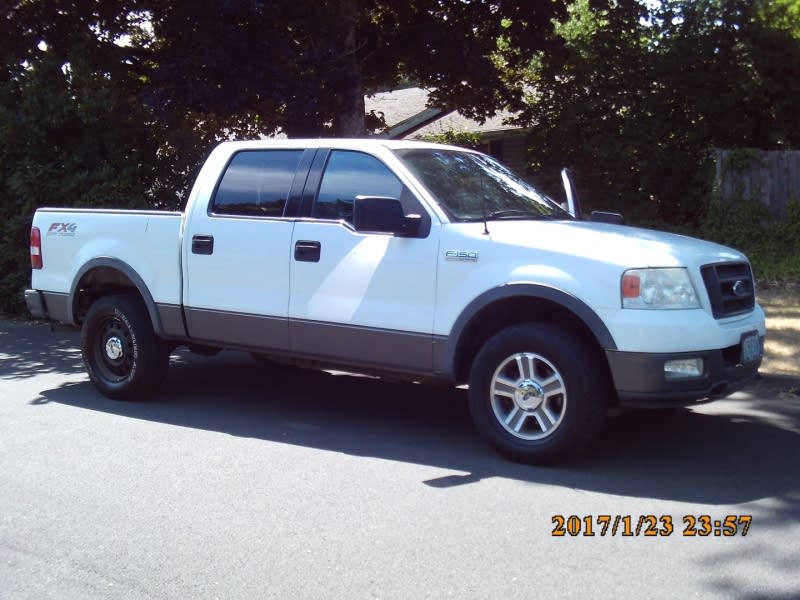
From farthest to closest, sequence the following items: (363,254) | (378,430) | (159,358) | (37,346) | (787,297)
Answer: (787,297), (37,346), (159,358), (378,430), (363,254)

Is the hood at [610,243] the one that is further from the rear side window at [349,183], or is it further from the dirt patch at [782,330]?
the dirt patch at [782,330]

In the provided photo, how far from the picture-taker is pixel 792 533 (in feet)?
15.0

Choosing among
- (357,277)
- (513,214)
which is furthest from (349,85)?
(357,277)

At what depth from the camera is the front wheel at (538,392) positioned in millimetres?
5473

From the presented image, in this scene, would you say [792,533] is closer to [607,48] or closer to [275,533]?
[275,533]

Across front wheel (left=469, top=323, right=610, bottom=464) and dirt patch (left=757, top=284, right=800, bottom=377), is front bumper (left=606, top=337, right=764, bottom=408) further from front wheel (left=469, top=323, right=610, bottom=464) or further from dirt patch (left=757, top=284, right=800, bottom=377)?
dirt patch (left=757, top=284, right=800, bottom=377)

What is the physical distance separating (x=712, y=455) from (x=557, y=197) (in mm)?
12030

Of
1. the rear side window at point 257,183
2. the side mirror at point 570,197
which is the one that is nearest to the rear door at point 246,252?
the rear side window at point 257,183

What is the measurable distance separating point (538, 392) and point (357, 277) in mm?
1501

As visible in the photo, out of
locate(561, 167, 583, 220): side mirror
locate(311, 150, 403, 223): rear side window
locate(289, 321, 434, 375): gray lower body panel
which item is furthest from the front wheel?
locate(561, 167, 583, 220): side mirror

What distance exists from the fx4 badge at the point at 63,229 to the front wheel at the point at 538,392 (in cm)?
397

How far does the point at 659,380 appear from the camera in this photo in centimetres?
528

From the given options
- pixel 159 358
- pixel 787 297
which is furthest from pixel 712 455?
pixel 787 297

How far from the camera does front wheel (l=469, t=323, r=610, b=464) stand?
5.47 meters
